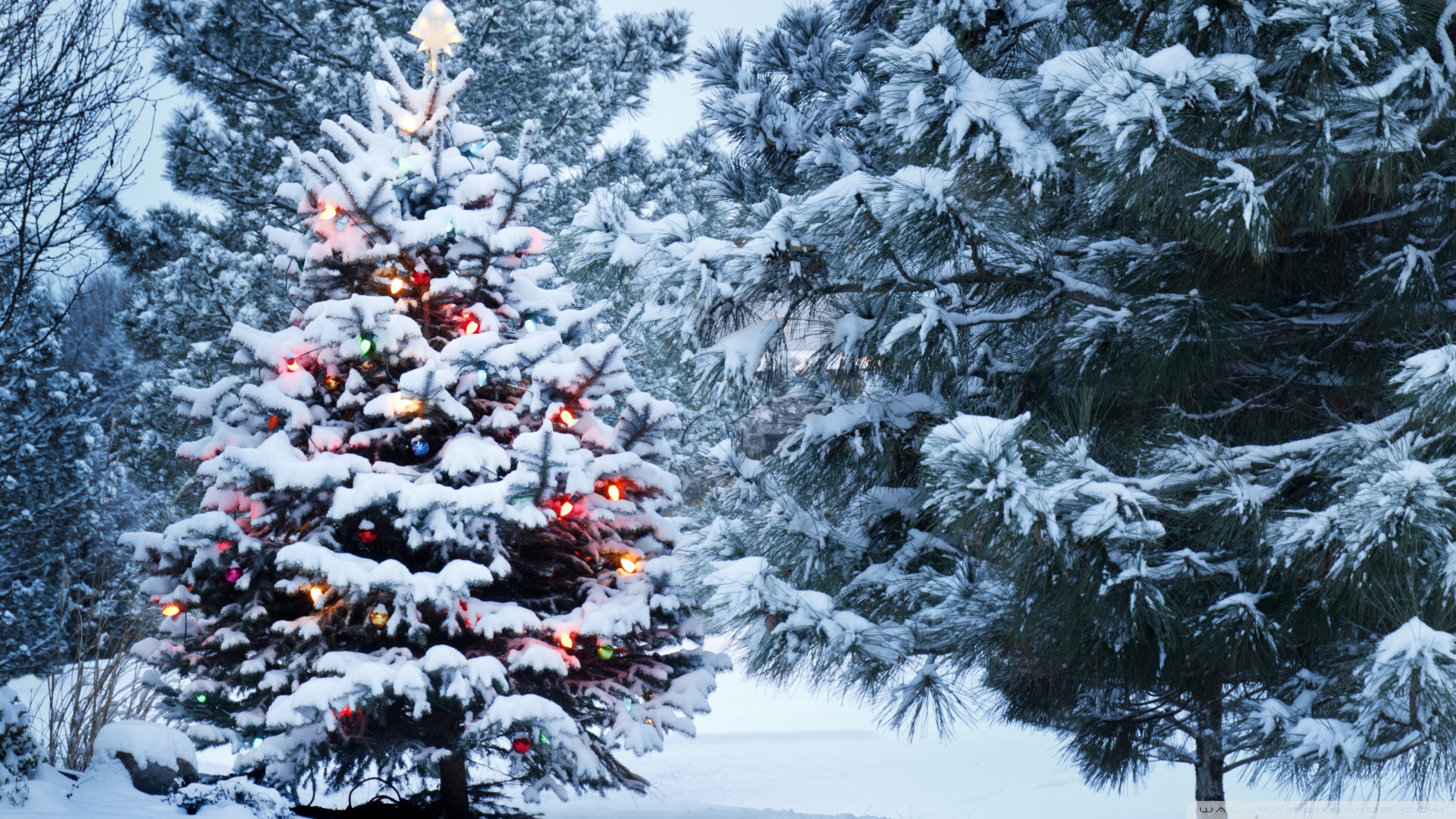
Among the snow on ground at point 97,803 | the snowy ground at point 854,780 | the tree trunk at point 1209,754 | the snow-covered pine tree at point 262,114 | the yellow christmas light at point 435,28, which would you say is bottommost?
Result: the snowy ground at point 854,780

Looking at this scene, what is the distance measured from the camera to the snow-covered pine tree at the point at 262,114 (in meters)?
10.1

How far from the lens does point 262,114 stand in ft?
35.8

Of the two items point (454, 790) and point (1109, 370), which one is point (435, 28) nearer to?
point (1109, 370)

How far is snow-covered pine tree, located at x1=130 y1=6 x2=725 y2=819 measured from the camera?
149 inches

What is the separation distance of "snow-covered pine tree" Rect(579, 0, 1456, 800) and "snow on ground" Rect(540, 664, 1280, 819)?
6.54ft

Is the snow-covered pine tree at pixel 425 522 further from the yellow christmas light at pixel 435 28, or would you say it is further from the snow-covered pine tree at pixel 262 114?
the snow-covered pine tree at pixel 262 114

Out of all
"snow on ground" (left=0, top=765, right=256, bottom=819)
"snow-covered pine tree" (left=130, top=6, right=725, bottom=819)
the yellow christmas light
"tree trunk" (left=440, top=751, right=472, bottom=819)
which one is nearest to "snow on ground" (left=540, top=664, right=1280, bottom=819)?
"tree trunk" (left=440, top=751, right=472, bottom=819)

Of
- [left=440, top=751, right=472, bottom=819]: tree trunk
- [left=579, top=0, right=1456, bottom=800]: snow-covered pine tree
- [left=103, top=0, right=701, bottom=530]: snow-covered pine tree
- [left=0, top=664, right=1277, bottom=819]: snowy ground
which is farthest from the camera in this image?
[left=103, top=0, right=701, bottom=530]: snow-covered pine tree

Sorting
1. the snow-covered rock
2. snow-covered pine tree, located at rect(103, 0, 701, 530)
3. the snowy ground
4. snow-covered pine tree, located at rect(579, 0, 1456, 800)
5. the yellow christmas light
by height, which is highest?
snow-covered pine tree, located at rect(103, 0, 701, 530)

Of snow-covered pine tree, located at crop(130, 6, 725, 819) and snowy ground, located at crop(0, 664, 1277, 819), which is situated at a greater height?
snow-covered pine tree, located at crop(130, 6, 725, 819)

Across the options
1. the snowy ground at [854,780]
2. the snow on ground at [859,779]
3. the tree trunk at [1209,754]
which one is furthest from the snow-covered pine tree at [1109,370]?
the snow on ground at [859,779]

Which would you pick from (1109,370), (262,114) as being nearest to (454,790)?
(1109,370)

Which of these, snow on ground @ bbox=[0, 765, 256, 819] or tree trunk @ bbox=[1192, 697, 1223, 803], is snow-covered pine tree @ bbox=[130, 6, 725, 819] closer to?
snow on ground @ bbox=[0, 765, 256, 819]

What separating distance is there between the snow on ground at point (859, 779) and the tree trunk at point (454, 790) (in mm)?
860
